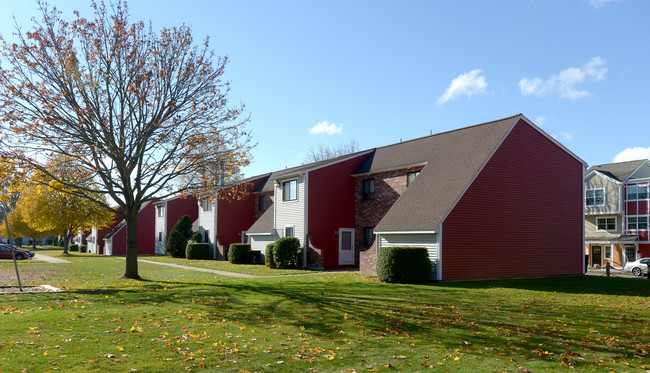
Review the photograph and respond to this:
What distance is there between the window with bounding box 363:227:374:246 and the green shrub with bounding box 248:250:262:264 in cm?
767

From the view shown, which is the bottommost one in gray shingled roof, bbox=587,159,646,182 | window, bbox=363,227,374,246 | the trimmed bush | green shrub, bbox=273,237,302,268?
the trimmed bush

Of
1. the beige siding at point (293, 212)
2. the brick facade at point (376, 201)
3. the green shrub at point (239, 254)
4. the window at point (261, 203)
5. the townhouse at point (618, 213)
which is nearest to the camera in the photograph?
the brick facade at point (376, 201)

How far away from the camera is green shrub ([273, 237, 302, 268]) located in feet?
98.5

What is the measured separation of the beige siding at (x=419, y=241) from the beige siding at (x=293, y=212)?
23.9 feet

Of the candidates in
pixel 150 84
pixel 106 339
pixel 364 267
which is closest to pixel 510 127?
pixel 364 267

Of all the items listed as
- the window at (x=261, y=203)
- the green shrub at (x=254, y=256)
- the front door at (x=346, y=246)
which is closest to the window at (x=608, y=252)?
the front door at (x=346, y=246)

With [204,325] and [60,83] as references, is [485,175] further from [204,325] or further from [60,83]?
[60,83]

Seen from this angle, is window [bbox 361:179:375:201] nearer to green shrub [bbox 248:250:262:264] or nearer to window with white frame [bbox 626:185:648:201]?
green shrub [bbox 248:250:262:264]

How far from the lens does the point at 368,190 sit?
32.0 meters

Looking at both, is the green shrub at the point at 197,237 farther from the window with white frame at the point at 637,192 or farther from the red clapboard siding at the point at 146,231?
the window with white frame at the point at 637,192

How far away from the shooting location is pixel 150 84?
835 inches

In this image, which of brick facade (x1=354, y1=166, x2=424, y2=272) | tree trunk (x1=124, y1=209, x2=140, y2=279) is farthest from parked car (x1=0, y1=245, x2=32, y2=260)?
brick facade (x1=354, y1=166, x2=424, y2=272)

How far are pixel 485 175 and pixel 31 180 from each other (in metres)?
19.4

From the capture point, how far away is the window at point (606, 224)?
53.7 meters
